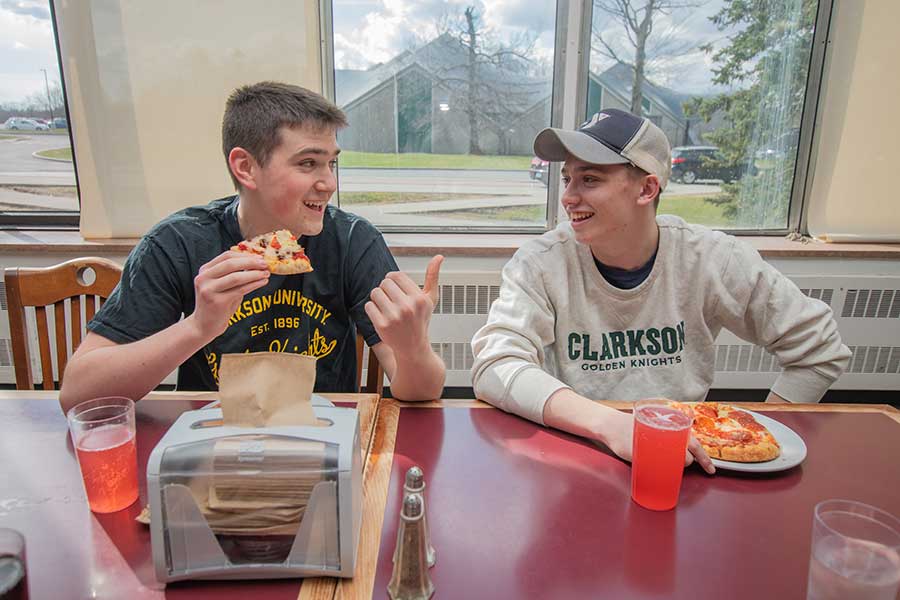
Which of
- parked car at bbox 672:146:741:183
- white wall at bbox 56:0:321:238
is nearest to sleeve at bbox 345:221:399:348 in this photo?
white wall at bbox 56:0:321:238

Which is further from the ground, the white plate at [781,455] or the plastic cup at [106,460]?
the plastic cup at [106,460]

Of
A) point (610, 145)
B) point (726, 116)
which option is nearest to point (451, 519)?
point (610, 145)

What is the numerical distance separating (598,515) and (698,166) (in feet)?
10.0

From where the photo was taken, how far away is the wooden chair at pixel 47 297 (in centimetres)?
164

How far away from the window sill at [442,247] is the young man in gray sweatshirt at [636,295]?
141cm

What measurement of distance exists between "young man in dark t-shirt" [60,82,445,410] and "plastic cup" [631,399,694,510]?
0.48 metres

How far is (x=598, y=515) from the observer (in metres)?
0.92

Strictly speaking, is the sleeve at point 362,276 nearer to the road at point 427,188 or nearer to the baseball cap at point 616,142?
the baseball cap at point 616,142

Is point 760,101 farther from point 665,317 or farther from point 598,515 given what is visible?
point 598,515

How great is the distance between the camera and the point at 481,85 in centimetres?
332

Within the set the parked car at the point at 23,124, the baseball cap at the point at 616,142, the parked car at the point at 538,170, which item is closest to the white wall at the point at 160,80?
the parked car at the point at 23,124

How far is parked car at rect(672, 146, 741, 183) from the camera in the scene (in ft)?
11.2

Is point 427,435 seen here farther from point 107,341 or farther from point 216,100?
point 216,100

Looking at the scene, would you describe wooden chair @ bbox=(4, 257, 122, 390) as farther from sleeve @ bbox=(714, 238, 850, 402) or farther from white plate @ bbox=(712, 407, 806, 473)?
sleeve @ bbox=(714, 238, 850, 402)
